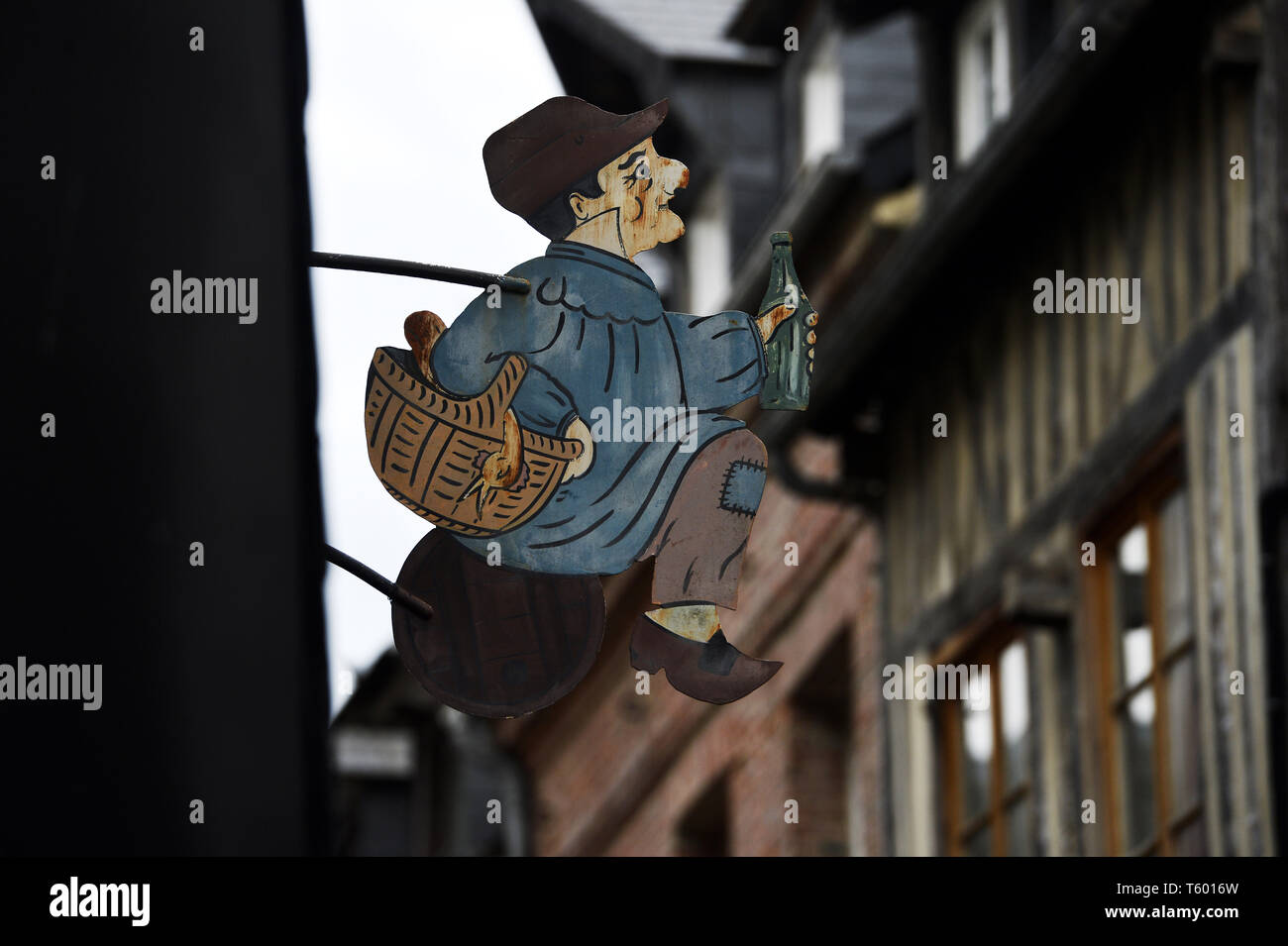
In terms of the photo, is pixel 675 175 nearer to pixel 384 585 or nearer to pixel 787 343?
pixel 787 343

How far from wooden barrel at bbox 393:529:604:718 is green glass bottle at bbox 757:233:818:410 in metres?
0.52

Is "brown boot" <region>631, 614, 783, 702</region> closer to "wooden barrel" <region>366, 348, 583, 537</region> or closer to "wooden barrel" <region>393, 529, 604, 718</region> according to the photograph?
"wooden barrel" <region>393, 529, 604, 718</region>

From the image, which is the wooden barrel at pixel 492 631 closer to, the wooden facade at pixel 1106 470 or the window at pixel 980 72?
the wooden facade at pixel 1106 470

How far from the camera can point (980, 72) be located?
1295 cm

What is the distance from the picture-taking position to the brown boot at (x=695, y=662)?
522 cm

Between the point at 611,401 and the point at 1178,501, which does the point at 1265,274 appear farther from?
the point at 611,401

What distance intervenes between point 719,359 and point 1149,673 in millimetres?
5077

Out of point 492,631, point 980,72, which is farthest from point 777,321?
point 980,72

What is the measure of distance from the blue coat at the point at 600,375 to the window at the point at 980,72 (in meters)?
7.22

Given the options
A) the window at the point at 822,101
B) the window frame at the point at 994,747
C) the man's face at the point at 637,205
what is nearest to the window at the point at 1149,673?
the window frame at the point at 994,747

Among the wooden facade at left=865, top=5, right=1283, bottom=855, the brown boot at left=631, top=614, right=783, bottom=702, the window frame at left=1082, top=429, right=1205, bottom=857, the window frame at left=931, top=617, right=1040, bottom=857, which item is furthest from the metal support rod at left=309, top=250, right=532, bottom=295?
the window frame at left=931, top=617, right=1040, bottom=857

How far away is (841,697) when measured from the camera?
15.0 meters

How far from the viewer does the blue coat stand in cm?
532
